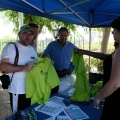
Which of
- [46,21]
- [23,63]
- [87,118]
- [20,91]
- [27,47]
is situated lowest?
[87,118]

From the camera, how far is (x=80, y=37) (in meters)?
11.0

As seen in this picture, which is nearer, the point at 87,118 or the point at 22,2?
the point at 87,118

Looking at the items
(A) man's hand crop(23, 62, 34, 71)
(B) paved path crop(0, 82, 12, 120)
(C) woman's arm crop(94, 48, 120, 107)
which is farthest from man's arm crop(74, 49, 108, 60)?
(B) paved path crop(0, 82, 12, 120)

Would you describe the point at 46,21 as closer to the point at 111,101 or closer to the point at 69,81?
the point at 69,81

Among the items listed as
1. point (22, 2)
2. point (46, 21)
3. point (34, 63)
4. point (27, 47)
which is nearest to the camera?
point (34, 63)

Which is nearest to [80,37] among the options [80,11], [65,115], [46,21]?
→ [46,21]

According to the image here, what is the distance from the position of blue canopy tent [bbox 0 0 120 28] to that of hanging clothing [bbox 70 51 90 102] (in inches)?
36.2

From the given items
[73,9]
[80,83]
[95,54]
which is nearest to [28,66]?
[80,83]

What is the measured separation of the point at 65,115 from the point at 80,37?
9.36 m

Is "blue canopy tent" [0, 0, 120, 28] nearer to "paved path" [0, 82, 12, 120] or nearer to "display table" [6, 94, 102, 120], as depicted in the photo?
"display table" [6, 94, 102, 120]

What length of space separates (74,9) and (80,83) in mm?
1568

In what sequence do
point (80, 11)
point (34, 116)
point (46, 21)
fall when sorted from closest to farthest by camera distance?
1. point (34, 116)
2. point (80, 11)
3. point (46, 21)

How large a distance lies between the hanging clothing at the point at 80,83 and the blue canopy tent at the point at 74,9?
3.02 ft

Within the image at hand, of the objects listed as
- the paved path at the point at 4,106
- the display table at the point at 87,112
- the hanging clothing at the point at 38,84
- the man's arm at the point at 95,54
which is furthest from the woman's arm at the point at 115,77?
the paved path at the point at 4,106
